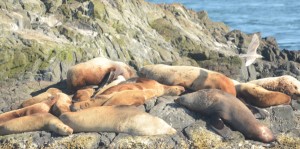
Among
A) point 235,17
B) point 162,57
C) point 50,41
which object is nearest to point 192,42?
point 162,57

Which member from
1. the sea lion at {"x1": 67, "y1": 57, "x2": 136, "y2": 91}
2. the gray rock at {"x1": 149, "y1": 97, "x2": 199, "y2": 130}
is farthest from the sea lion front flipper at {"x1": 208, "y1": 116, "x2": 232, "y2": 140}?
the sea lion at {"x1": 67, "y1": 57, "x2": 136, "y2": 91}

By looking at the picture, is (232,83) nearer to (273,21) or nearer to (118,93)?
(118,93)

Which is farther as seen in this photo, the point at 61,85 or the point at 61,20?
the point at 61,20

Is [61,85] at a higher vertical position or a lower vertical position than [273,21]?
higher

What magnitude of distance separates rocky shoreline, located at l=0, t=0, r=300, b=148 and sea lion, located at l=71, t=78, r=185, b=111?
9.3 inches

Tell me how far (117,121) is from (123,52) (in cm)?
1411

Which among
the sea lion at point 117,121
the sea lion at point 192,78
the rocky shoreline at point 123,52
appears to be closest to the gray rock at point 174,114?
the rocky shoreline at point 123,52

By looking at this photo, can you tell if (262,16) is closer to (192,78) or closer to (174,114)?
(192,78)

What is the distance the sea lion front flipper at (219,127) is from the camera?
8094 mm

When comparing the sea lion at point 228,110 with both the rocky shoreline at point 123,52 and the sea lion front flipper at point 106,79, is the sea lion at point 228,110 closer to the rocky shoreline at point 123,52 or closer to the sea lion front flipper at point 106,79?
the rocky shoreline at point 123,52

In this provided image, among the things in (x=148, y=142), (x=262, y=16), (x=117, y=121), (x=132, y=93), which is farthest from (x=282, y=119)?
(x=262, y=16)

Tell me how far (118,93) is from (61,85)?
7.49 ft

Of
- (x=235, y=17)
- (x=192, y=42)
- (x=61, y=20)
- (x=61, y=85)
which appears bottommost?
(x=235, y=17)

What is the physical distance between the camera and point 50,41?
17.8 meters
